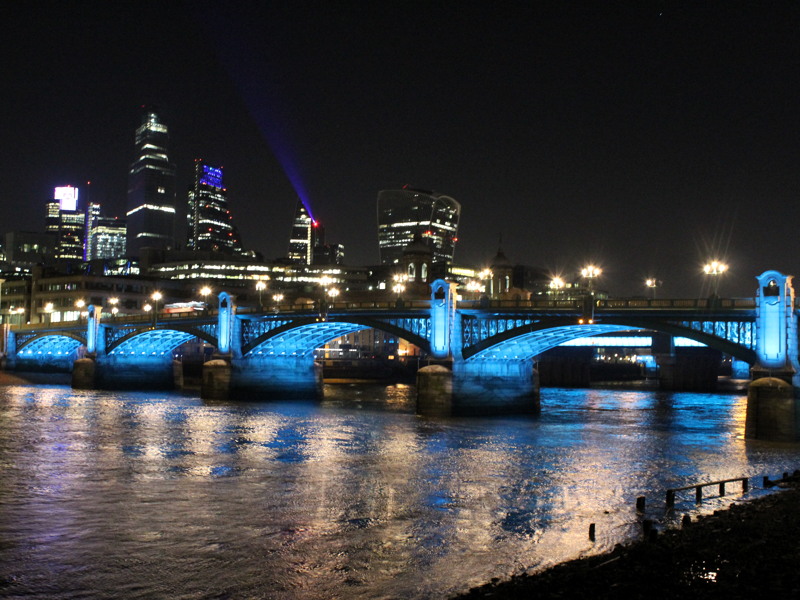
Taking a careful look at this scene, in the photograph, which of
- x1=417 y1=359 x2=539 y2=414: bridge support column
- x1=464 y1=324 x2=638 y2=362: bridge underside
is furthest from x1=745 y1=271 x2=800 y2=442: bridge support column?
x1=417 y1=359 x2=539 y2=414: bridge support column

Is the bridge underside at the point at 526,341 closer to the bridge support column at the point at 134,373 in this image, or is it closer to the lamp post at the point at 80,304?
the bridge support column at the point at 134,373

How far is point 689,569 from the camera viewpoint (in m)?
19.0

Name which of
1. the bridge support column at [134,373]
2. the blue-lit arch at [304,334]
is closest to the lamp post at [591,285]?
the blue-lit arch at [304,334]

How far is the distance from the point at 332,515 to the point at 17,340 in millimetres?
126335

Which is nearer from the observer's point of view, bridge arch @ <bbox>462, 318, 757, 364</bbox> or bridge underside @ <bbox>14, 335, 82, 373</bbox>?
bridge arch @ <bbox>462, 318, 757, 364</bbox>

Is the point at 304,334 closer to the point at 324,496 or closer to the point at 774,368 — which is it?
the point at 774,368

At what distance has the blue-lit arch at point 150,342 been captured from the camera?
336ft

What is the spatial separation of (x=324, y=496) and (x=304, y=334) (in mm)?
57883

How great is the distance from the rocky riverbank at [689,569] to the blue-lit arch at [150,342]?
8440 centimetres

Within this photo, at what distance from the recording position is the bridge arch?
53969mm

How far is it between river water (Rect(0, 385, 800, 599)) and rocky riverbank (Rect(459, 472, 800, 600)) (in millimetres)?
2705

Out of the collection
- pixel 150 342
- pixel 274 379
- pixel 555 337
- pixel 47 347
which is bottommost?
pixel 274 379

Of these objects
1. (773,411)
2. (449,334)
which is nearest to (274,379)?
(449,334)

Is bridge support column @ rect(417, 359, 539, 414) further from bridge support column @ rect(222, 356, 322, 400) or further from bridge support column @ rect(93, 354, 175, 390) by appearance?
bridge support column @ rect(93, 354, 175, 390)
